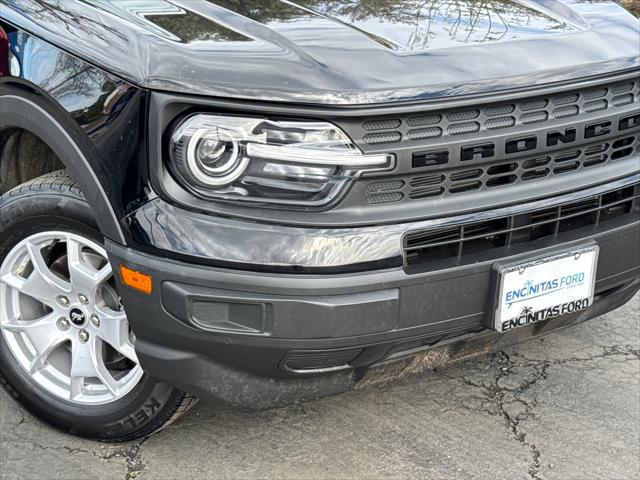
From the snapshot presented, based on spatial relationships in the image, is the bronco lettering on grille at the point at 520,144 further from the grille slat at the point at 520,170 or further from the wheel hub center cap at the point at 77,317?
the wheel hub center cap at the point at 77,317

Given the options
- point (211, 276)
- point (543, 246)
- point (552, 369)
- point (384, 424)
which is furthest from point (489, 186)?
point (552, 369)

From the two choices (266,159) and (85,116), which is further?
(85,116)

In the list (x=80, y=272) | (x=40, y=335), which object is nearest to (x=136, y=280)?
(x=80, y=272)

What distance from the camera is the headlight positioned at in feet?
6.93

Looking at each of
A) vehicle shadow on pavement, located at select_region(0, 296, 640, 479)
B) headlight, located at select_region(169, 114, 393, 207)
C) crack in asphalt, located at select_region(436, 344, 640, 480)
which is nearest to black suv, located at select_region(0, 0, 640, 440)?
headlight, located at select_region(169, 114, 393, 207)

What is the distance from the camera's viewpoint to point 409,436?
2832mm

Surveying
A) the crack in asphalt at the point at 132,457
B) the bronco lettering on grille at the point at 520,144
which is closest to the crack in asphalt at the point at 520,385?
the bronco lettering on grille at the point at 520,144

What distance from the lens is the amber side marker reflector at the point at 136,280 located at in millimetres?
2191

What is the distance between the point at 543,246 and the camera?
238 centimetres

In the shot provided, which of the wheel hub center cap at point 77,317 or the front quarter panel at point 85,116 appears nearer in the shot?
the front quarter panel at point 85,116

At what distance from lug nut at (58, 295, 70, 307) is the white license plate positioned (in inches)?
52.5

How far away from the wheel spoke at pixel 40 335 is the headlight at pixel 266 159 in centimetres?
94

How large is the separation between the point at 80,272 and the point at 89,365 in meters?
0.35

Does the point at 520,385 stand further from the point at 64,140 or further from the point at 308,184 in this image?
the point at 64,140
